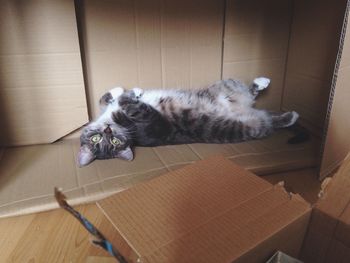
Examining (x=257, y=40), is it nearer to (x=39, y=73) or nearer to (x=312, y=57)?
(x=312, y=57)

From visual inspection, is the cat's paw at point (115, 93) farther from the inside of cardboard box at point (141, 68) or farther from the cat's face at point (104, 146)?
the cat's face at point (104, 146)

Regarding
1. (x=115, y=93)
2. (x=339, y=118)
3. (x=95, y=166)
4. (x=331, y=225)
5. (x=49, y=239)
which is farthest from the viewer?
(x=115, y=93)

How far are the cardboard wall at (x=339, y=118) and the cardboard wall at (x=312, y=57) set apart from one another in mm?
328

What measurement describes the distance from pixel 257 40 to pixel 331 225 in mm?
1177

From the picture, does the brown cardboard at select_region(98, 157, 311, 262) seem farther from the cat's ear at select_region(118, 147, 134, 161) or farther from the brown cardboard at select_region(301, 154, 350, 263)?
the cat's ear at select_region(118, 147, 134, 161)

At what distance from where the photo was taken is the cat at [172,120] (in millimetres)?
1239

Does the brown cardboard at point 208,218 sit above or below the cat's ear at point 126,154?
above

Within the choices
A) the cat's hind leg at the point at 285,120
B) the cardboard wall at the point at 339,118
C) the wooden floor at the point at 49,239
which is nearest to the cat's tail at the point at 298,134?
the cat's hind leg at the point at 285,120

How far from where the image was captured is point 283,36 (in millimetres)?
1538

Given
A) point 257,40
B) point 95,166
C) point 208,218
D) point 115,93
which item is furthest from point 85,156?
point 257,40

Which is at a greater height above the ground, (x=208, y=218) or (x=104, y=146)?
(x=208, y=218)

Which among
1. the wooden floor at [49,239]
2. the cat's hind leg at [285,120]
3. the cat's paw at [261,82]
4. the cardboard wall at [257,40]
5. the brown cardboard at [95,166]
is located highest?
the cardboard wall at [257,40]

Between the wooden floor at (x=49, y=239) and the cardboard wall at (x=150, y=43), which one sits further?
the cardboard wall at (x=150, y=43)

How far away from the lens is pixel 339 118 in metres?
1.04
